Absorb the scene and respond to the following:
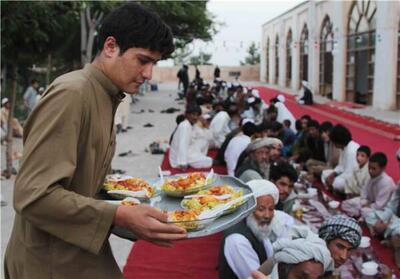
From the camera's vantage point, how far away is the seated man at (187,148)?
7648mm

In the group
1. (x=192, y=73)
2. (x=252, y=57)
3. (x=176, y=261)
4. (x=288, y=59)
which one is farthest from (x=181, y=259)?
(x=252, y=57)

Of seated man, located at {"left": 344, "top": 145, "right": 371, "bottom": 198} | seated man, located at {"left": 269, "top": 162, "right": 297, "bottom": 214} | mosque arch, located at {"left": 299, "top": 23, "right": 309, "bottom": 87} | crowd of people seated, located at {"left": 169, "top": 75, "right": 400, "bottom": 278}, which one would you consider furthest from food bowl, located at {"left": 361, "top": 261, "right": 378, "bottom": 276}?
mosque arch, located at {"left": 299, "top": 23, "right": 309, "bottom": 87}

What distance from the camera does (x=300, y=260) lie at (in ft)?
7.70

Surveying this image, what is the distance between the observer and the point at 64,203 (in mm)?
1083

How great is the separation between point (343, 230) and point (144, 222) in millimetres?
1992

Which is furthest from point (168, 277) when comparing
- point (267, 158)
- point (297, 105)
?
point (297, 105)

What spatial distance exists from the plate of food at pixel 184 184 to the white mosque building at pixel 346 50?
13.4 metres

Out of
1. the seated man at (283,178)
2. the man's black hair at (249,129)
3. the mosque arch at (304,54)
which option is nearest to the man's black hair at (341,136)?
the man's black hair at (249,129)

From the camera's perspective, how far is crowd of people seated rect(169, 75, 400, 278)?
2.62 m

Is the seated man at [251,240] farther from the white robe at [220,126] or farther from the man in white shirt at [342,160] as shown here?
the white robe at [220,126]

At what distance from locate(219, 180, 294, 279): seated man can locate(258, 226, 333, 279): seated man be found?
0.43 m

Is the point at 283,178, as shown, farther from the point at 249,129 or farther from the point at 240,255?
the point at 249,129

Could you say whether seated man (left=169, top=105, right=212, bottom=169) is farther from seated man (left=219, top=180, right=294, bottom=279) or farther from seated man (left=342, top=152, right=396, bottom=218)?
seated man (left=219, top=180, right=294, bottom=279)

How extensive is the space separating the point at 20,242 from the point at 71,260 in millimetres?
147
